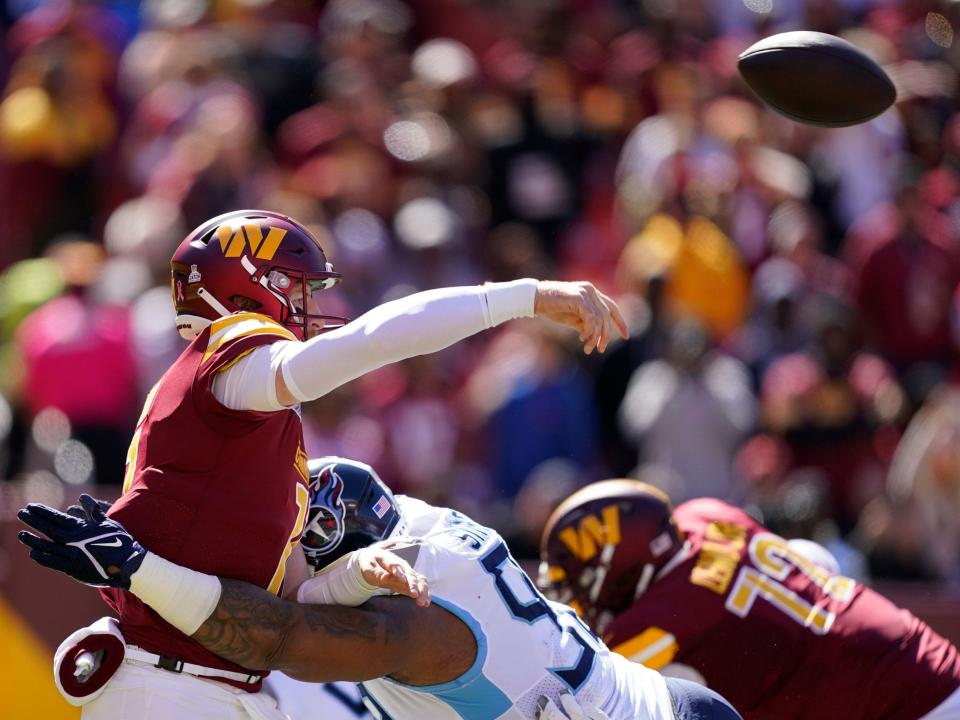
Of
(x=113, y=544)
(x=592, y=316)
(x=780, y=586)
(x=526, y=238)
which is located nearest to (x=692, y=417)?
(x=526, y=238)

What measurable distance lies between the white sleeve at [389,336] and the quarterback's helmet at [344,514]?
0.78m

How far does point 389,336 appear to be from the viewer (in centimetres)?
393

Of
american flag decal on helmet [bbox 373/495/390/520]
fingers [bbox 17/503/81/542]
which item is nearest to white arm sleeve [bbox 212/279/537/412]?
A: fingers [bbox 17/503/81/542]

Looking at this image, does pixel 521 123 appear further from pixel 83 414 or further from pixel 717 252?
pixel 83 414

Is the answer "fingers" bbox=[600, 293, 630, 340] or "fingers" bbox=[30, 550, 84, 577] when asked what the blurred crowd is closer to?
"fingers" bbox=[30, 550, 84, 577]

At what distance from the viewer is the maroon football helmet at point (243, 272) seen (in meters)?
4.38

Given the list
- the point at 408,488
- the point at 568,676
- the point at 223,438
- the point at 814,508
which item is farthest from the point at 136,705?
the point at 814,508

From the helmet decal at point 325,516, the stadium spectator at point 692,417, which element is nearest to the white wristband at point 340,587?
the helmet decal at point 325,516

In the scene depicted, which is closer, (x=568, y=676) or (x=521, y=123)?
(x=568, y=676)

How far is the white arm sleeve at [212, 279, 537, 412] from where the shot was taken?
3928 mm

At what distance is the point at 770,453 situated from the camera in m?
8.64

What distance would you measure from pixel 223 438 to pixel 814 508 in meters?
4.81

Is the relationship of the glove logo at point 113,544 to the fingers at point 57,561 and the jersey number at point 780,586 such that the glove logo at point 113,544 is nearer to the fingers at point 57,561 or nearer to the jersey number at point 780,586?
the fingers at point 57,561

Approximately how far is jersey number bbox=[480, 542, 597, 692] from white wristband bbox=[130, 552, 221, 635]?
2.91 ft
